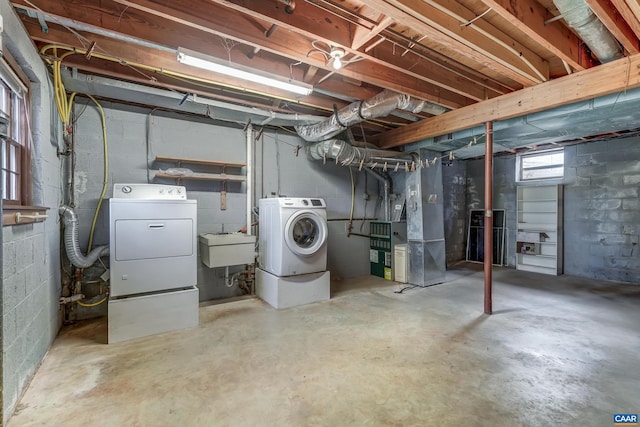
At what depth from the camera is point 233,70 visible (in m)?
2.56

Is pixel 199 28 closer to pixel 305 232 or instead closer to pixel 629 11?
pixel 305 232

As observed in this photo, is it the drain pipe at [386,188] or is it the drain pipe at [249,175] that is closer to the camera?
the drain pipe at [249,175]

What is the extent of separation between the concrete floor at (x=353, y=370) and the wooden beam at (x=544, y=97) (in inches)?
91.0

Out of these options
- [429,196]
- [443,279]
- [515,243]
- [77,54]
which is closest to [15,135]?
[77,54]

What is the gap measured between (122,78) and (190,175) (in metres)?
1.17

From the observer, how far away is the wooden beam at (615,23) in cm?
195

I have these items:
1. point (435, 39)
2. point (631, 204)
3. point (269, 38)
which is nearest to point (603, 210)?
point (631, 204)

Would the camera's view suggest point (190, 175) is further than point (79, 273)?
Yes

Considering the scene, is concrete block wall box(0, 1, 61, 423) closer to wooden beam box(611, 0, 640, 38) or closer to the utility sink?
the utility sink

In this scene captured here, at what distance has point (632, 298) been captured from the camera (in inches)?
163

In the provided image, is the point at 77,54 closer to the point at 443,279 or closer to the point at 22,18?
the point at 22,18

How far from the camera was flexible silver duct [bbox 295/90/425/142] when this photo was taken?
3.35 meters

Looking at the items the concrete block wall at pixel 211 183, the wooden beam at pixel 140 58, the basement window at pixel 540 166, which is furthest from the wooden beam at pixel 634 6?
the basement window at pixel 540 166

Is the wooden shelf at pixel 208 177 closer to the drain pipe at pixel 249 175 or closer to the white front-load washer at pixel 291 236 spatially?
the drain pipe at pixel 249 175
